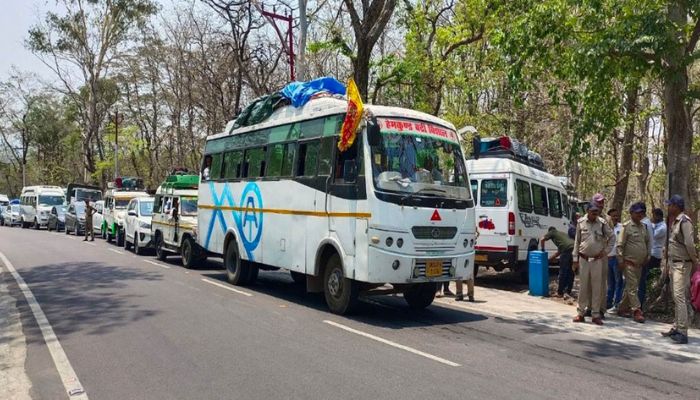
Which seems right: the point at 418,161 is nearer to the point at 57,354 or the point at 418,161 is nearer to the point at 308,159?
the point at 308,159

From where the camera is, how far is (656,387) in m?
6.21

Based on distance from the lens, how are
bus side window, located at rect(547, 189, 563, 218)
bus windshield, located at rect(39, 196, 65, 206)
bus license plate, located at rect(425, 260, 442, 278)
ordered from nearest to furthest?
bus license plate, located at rect(425, 260, 442, 278), bus side window, located at rect(547, 189, 563, 218), bus windshield, located at rect(39, 196, 65, 206)

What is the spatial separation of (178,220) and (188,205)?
1.90ft

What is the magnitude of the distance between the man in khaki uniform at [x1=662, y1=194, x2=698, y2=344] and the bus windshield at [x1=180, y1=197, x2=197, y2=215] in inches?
486

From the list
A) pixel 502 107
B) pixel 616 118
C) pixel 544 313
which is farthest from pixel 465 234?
pixel 502 107

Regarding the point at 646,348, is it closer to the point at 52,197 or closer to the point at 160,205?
the point at 160,205

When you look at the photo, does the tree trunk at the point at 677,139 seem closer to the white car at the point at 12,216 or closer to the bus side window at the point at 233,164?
the bus side window at the point at 233,164

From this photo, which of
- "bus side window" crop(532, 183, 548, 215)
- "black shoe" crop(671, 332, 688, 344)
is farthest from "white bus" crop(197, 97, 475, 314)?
"bus side window" crop(532, 183, 548, 215)

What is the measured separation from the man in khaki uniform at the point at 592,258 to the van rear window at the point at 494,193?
406cm

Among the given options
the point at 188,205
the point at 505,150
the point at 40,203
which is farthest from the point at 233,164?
the point at 40,203

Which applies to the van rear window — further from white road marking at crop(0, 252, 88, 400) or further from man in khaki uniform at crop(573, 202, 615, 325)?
white road marking at crop(0, 252, 88, 400)

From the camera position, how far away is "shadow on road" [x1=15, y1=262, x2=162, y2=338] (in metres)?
8.90

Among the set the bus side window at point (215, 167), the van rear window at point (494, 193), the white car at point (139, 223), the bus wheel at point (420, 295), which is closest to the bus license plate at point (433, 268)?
the bus wheel at point (420, 295)

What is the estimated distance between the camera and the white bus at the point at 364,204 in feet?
29.1
